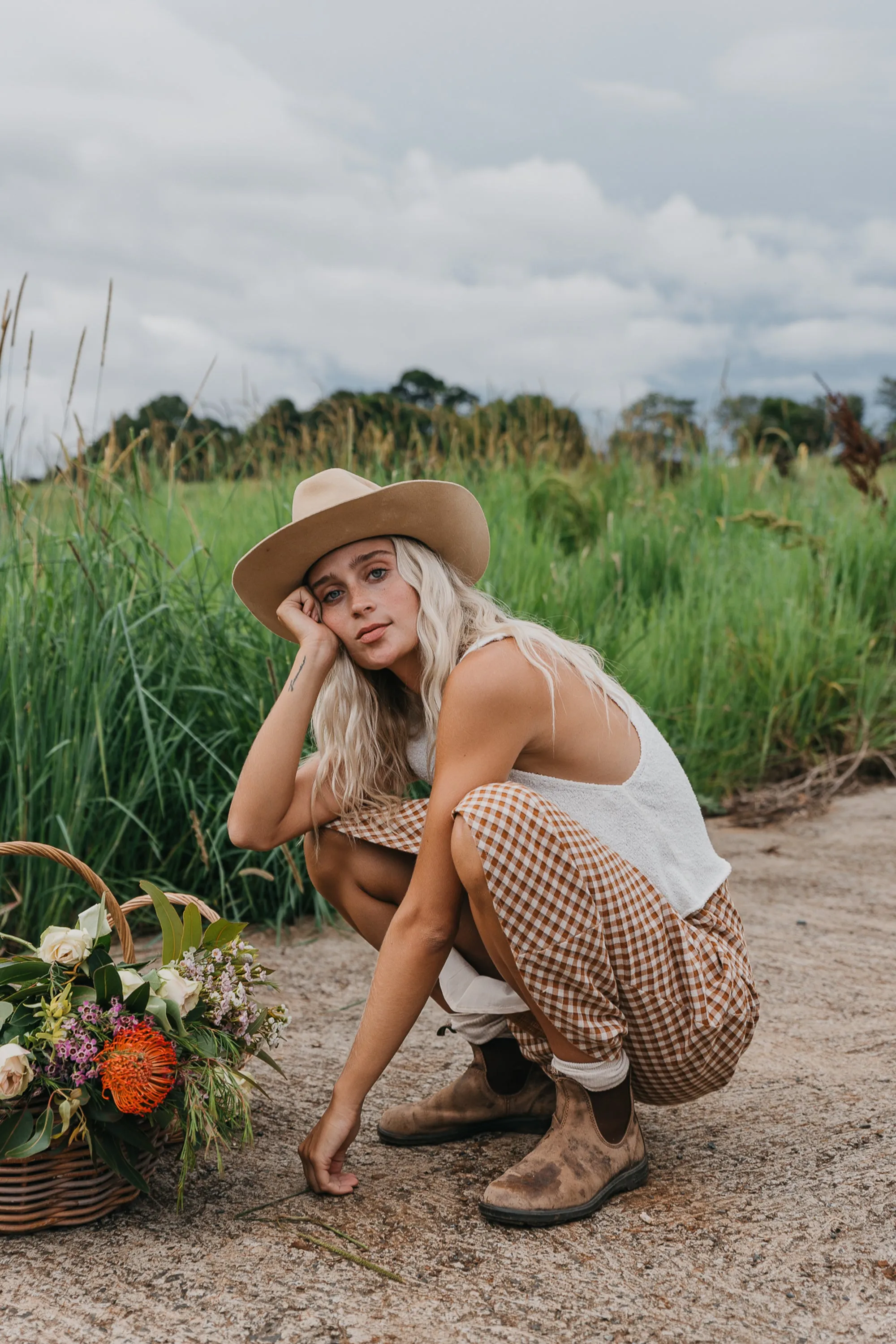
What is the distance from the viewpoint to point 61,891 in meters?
3.02

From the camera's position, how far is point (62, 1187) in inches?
68.7

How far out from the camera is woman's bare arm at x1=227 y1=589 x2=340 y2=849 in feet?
6.98

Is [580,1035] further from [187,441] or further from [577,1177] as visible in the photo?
[187,441]

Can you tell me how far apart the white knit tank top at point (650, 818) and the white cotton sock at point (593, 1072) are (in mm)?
296

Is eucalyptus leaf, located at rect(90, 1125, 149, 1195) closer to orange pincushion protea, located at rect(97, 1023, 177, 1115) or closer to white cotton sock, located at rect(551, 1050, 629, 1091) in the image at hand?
orange pincushion protea, located at rect(97, 1023, 177, 1115)

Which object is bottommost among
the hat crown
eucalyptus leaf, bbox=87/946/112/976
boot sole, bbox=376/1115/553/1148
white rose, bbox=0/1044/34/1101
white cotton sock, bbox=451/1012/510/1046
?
boot sole, bbox=376/1115/553/1148

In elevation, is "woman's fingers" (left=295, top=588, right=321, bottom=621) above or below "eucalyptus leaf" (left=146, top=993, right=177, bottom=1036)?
above

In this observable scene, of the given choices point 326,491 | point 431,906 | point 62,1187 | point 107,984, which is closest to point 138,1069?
point 107,984

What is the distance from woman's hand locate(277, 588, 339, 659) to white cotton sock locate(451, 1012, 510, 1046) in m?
0.73

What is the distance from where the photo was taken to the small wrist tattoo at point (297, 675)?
2.14 meters

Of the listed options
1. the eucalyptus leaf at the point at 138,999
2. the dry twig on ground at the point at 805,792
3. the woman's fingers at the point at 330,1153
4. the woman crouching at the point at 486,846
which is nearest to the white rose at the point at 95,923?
the eucalyptus leaf at the point at 138,999

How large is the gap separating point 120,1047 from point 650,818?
3.12 feet

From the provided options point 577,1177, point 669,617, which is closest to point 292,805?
point 577,1177

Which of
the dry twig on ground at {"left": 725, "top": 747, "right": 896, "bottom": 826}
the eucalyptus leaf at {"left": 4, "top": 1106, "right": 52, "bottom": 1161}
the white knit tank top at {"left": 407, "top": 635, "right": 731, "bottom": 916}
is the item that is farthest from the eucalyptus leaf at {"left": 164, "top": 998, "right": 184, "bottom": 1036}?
the dry twig on ground at {"left": 725, "top": 747, "right": 896, "bottom": 826}
